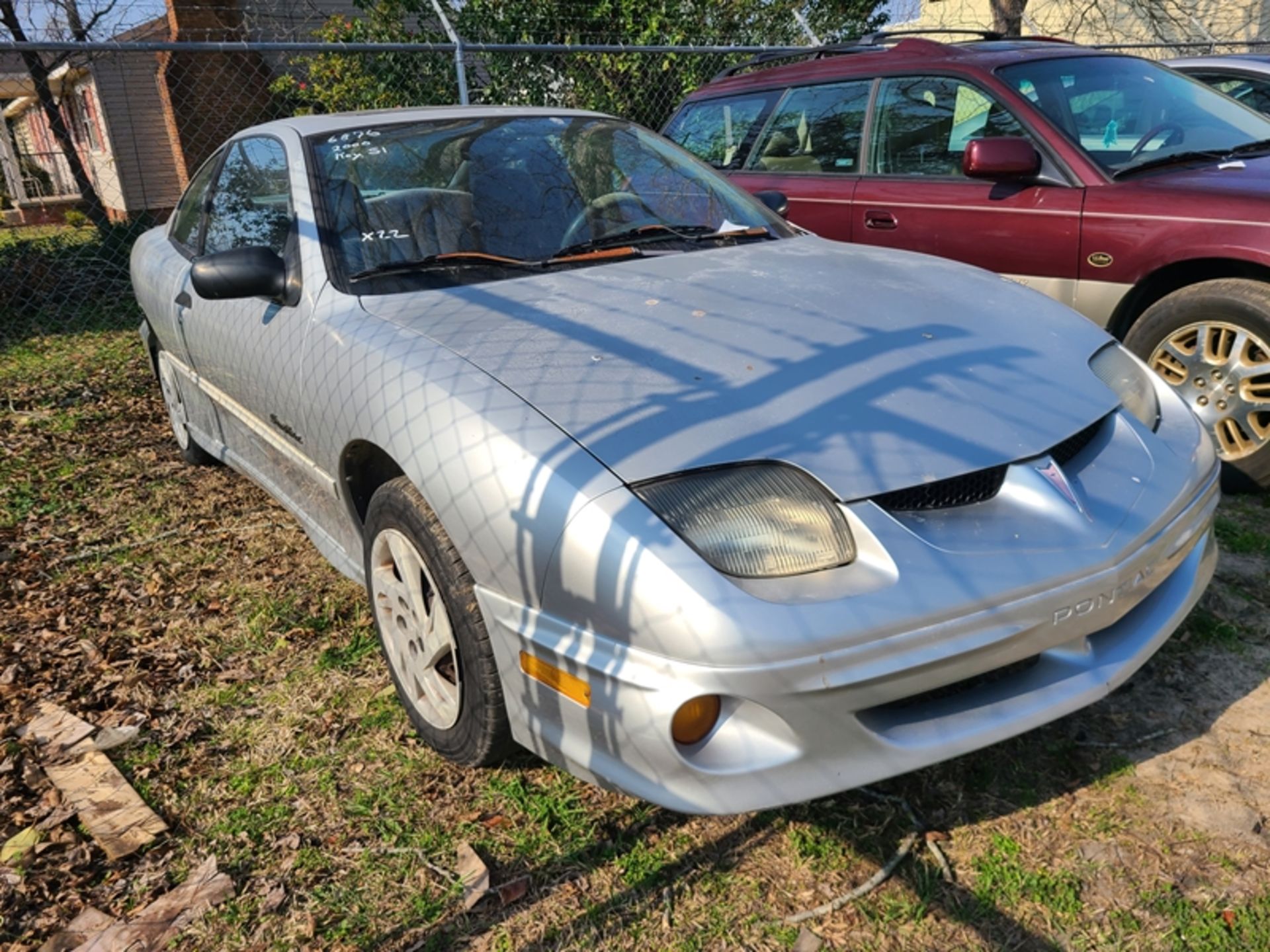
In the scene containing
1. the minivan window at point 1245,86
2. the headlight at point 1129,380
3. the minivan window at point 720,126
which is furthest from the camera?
the minivan window at point 1245,86

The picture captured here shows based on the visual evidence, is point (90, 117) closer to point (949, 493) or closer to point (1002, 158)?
point (1002, 158)

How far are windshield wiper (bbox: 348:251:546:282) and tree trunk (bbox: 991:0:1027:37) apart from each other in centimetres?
1035

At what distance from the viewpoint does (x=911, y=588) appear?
6.13ft

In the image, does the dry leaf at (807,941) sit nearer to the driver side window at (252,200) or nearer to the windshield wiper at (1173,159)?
the driver side window at (252,200)

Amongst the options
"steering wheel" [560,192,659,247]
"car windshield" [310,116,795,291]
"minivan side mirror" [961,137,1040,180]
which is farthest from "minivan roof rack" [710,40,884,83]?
"steering wheel" [560,192,659,247]

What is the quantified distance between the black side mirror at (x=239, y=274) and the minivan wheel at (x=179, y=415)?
5.88 ft

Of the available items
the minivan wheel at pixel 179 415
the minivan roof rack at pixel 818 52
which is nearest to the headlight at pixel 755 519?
the minivan wheel at pixel 179 415

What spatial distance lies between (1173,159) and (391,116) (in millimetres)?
3163

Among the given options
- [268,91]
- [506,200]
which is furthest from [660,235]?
[268,91]

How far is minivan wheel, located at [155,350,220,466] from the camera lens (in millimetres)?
4617

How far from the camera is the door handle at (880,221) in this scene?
4.77 m

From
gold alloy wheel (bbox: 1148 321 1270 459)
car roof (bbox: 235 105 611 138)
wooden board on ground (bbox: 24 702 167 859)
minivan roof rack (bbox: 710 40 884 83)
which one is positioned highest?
car roof (bbox: 235 105 611 138)

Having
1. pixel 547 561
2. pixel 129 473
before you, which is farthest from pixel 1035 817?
pixel 129 473

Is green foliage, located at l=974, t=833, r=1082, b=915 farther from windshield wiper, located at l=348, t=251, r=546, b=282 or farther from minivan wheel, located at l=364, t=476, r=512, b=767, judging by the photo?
windshield wiper, located at l=348, t=251, r=546, b=282
